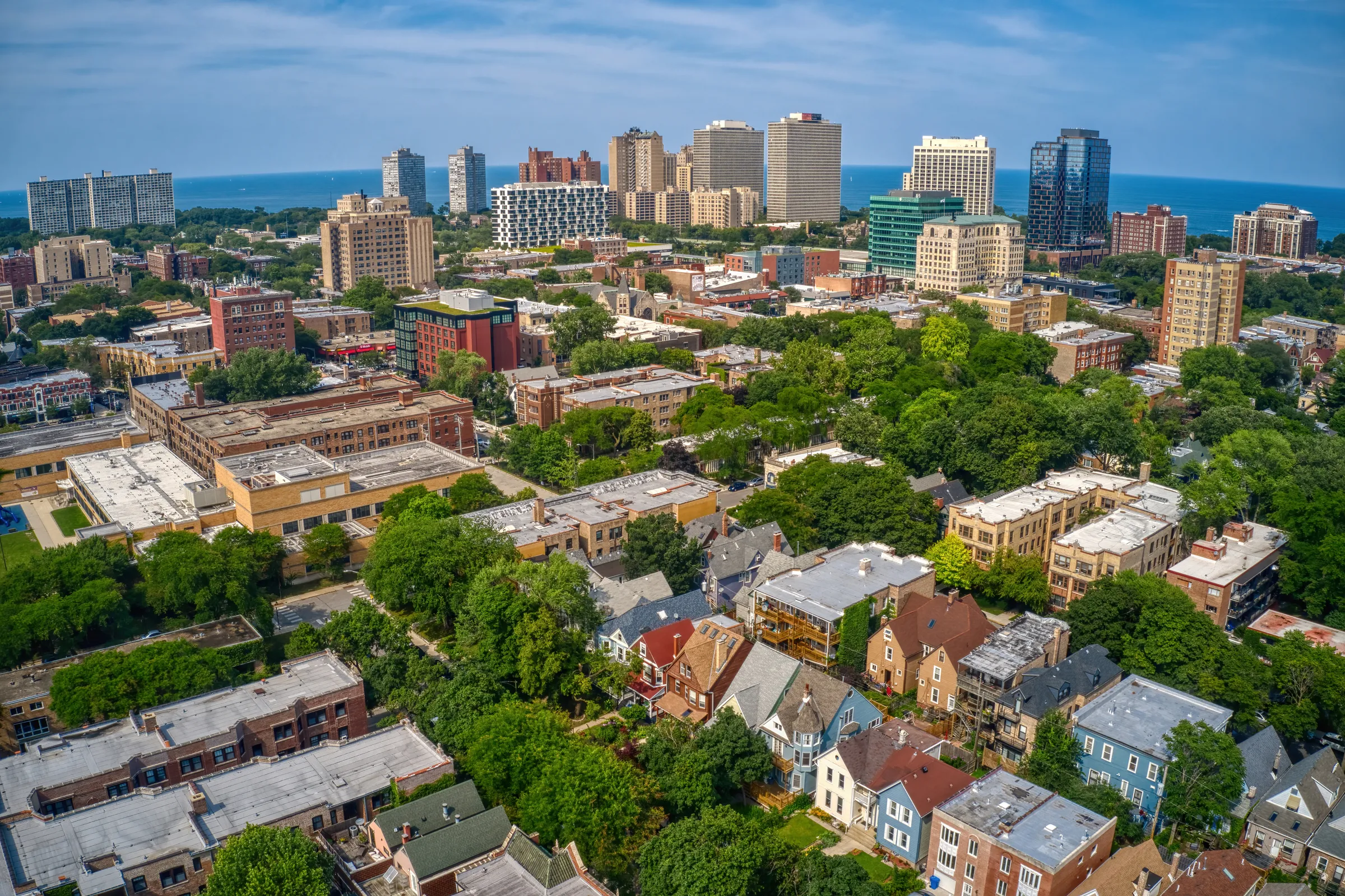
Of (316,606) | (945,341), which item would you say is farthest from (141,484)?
(945,341)

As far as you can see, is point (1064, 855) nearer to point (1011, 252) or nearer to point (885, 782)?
point (885, 782)

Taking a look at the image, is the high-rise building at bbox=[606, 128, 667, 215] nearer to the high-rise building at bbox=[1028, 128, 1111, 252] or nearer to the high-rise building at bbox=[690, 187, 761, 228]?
the high-rise building at bbox=[690, 187, 761, 228]

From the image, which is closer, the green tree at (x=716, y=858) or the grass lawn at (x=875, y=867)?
the green tree at (x=716, y=858)

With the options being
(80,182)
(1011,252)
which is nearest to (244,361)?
(1011,252)

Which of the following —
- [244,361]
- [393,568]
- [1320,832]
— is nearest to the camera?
[1320,832]

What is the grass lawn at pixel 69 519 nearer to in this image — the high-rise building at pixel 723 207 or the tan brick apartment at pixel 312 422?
the tan brick apartment at pixel 312 422

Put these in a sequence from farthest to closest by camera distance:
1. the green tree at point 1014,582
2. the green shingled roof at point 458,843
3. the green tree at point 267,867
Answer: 1. the green tree at point 1014,582
2. the green shingled roof at point 458,843
3. the green tree at point 267,867

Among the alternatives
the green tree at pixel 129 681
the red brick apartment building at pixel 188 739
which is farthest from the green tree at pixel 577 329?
the green tree at pixel 129 681
